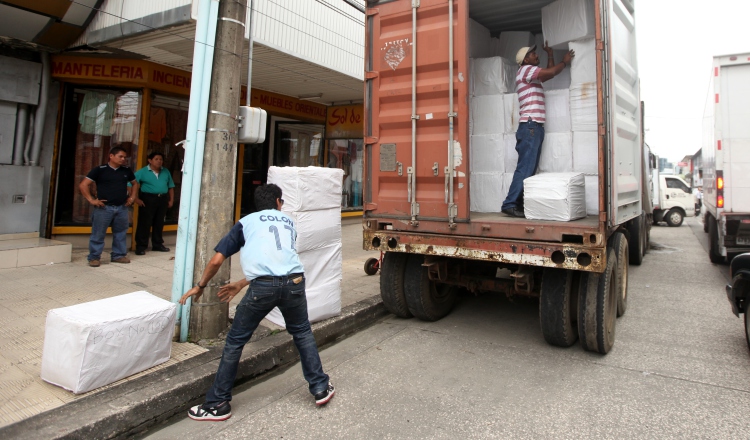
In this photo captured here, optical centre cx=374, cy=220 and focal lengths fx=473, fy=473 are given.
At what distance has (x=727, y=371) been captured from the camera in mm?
3902

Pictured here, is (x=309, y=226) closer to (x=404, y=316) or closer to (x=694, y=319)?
(x=404, y=316)

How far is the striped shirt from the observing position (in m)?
4.98

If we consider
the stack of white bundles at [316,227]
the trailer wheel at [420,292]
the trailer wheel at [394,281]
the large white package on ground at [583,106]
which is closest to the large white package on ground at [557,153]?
A: the large white package on ground at [583,106]

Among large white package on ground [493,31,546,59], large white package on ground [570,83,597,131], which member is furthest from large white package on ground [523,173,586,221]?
large white package on ground [493,31,546,59]

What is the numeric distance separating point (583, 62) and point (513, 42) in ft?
4.26

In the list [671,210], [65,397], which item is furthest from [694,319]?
[671,210]

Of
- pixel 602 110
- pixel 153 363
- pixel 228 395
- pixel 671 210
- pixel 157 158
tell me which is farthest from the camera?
pixel 671 210

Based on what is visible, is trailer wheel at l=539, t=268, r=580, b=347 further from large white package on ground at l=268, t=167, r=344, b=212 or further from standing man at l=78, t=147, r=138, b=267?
standing man at l=78, t=147, r=138, b=267

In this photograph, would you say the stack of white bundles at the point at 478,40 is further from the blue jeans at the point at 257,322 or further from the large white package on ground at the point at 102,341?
the large white package on ground at the point at 102,341

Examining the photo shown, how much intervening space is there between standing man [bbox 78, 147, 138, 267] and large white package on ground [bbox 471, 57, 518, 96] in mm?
5032

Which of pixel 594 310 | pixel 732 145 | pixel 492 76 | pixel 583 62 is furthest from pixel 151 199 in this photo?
pixel 732 145

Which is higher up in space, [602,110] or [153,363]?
[602,110]

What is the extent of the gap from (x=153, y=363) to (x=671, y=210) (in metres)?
18.8

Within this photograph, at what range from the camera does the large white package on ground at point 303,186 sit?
169 inches
